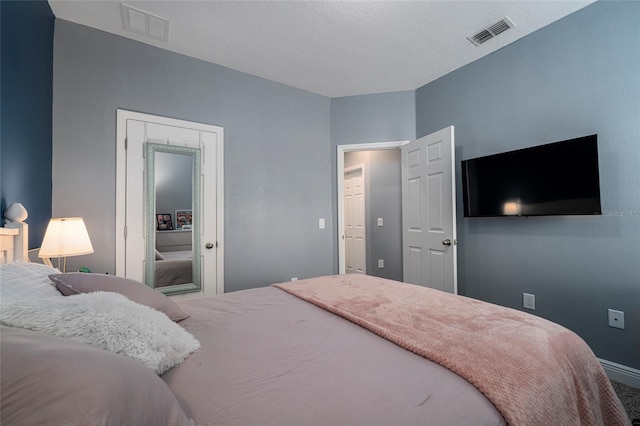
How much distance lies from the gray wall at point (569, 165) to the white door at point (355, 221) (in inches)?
79.5

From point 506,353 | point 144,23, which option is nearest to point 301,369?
point 506,353

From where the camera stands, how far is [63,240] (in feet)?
5.85

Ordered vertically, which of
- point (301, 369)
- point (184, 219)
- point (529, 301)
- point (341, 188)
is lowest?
point (529, 301)

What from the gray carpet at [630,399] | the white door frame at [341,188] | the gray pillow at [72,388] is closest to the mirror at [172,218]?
the white door frame at [341,188]

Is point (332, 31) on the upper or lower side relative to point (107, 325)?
upper

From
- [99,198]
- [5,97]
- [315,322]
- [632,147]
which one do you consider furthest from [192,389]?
[632,147]

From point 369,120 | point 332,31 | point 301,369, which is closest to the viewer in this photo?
point 301,369

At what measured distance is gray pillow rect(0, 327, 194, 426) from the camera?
1.40 feet

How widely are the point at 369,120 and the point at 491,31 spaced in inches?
58.2

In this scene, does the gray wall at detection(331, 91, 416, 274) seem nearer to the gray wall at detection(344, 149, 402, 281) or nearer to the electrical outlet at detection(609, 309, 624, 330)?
the gray wall at detection(344, 149, 402, 281)

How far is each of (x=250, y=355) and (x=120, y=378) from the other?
47cm

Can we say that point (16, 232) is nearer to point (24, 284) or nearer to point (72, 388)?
point (24, 284)

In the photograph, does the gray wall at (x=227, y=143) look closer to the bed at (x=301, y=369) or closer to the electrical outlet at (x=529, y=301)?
the bed at (x=301, y=369)

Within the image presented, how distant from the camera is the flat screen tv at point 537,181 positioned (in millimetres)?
2053
